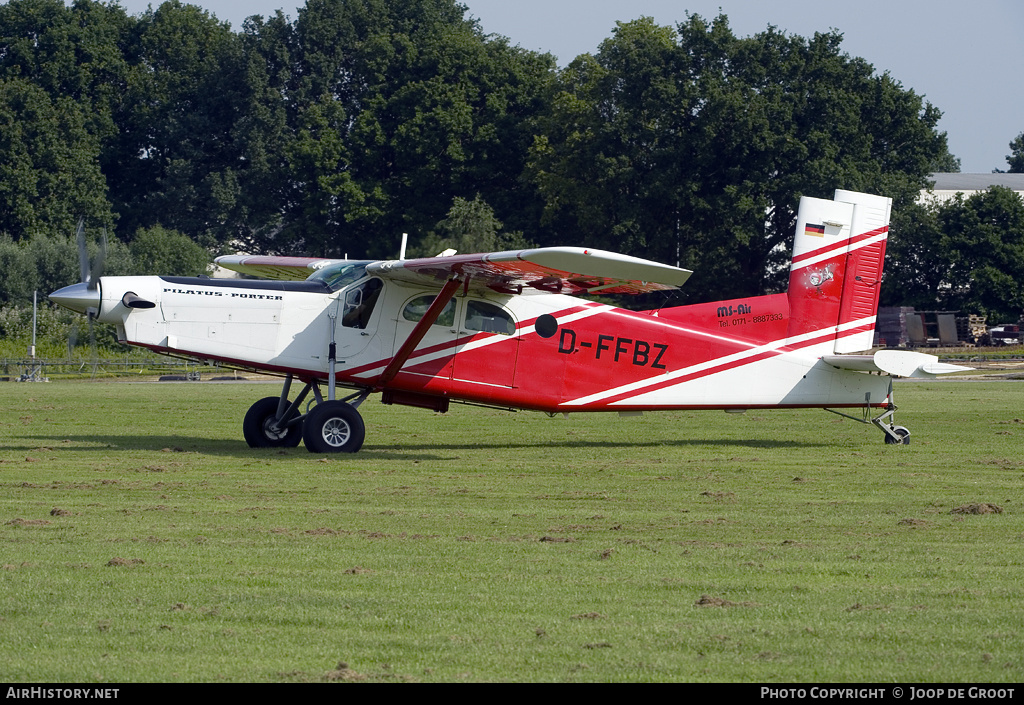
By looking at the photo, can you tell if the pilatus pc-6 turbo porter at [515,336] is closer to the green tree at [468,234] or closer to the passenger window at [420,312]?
the passenger window at [420,312]

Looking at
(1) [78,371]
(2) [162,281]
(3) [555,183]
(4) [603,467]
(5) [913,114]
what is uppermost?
(5) [913,114]

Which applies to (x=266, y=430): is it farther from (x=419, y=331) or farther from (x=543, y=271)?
(x=543, y=271)

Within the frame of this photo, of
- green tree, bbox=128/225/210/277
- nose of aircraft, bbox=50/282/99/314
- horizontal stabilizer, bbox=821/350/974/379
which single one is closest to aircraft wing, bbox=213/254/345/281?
nose of aircraft, bbox=50/282/99/314

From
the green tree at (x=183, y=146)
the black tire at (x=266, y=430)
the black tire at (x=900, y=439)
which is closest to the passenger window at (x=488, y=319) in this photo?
the black tire at (x=266, y=430)

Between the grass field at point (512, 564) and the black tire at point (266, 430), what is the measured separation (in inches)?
24.9

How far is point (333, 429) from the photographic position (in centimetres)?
1600

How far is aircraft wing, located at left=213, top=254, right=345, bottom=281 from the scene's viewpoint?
1928 cm

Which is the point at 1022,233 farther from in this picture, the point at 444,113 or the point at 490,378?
the point at 490,378

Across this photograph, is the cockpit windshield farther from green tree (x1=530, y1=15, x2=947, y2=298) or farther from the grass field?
green tree (x1=530, y1=15, x2=947, y2=298)

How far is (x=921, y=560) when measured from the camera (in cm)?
844

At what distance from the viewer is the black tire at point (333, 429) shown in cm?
1588
